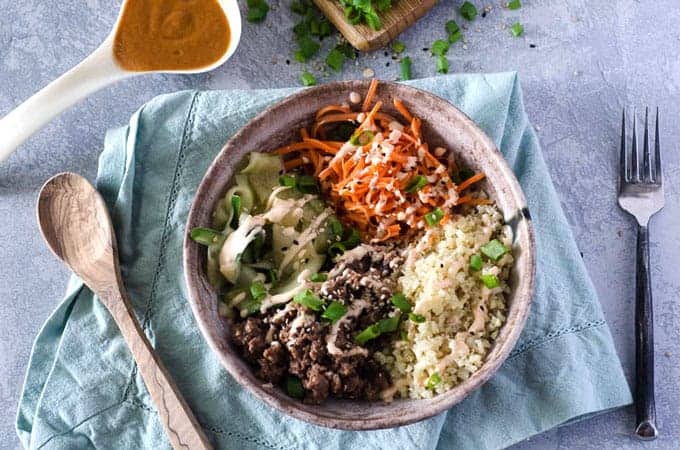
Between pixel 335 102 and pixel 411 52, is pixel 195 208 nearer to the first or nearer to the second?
pixel 335 102

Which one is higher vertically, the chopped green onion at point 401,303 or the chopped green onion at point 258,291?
the chopped green onion at point 258,291

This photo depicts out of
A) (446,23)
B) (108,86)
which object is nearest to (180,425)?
(108,86)

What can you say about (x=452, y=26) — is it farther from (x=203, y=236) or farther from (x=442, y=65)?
(x=203, y=236)

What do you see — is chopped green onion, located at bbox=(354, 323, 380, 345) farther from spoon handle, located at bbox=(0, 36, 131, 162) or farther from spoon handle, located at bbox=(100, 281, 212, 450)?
spoon handle, located at bbox=(0, 36, 131, 162)

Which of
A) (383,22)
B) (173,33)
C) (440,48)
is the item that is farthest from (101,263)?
(440,48)

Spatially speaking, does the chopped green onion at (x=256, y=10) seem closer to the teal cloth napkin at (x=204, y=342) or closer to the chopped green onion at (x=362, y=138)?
the teal cloth napkin at (x=204, y=342)

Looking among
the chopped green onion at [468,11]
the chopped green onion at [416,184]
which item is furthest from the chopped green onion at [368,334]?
the chopped green onion at [468,11]

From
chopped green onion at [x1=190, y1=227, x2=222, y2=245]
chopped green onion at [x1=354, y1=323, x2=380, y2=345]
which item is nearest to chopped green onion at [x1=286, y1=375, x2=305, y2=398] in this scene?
chopped green onion at [x1=354, y1=323, x2=380, y2=345]

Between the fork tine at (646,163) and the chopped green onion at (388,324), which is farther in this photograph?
the fork tine at (646,163)
